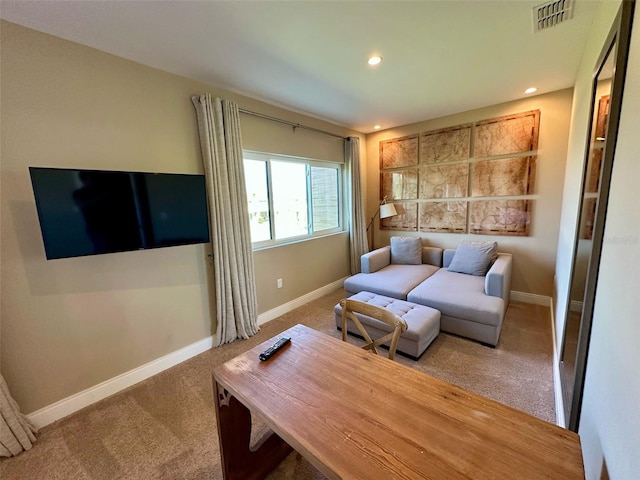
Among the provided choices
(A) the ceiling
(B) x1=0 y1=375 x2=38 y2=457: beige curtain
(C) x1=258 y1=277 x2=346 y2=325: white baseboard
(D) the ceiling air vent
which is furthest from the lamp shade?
(B) x1=0 y1=375 x2=38 y2=457: beige curtain

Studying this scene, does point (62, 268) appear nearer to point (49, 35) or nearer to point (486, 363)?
point (49, 35)

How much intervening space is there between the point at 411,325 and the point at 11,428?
279 cm

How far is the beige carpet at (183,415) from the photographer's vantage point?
1.48m

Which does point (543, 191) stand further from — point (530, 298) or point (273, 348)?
point (273, 348)

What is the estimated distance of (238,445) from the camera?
51.7 inches

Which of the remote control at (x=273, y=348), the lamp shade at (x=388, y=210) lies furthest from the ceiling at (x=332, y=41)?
the remote control at (x=273, y=348)

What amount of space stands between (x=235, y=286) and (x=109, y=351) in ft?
3.54

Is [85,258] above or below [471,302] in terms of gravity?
above

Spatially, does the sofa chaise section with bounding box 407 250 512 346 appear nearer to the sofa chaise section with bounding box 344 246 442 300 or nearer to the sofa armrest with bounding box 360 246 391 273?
the sofa chaise section with bounding box 344 246 442 300

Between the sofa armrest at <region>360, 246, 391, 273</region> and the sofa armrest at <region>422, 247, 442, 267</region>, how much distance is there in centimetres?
55

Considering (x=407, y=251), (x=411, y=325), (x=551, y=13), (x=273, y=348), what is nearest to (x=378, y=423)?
(x=273, y=348)

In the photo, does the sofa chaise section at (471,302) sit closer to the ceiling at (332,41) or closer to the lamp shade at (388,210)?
the lamp shade at (388,210)

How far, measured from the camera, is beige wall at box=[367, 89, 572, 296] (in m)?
3.02

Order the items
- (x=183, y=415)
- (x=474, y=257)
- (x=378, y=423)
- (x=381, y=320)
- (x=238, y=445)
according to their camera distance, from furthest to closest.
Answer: (x=474, y=257)
(x=183, y=415)
(x=381, y=320)
(x=238, y=445)
(x=378, y=423)
